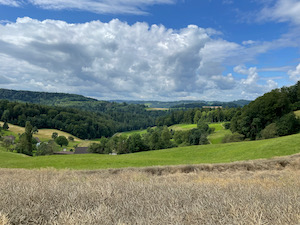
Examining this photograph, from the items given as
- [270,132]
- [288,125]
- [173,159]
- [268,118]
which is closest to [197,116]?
[268,118]

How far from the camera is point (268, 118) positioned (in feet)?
179

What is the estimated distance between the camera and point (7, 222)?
10.2 feet

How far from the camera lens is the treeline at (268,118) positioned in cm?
4791

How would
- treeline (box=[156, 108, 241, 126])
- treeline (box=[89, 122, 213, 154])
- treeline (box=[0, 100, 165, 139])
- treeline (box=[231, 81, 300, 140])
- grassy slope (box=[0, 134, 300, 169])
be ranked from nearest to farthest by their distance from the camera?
grassy slope (box=[0, 134, 300, 169])
treeline (box=[231, 81, 300, 140])
treeline (box=[89, 122, 213, 154])
treeline (box=[156, 108, 241, 126])
treeline (box=[0, 100, 165, 139])

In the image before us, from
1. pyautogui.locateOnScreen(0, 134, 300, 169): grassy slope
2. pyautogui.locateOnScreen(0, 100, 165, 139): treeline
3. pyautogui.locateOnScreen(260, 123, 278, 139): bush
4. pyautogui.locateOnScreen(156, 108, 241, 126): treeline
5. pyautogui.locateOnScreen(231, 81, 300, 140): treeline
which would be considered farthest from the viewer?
pyautogui.locateOnScreen(0, 100, 165, 139): treeline

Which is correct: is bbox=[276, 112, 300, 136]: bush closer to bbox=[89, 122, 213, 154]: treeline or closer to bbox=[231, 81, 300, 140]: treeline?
bbox=[231, 81, 300, 140]: treeline

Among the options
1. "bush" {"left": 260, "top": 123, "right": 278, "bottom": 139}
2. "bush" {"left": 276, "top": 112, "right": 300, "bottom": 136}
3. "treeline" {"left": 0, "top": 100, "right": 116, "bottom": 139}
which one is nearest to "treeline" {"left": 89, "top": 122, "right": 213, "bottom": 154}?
"bush" {"left": 260, "top": 123, "right": 278, "bottom": 139}

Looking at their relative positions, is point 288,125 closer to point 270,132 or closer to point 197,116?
point 270,132

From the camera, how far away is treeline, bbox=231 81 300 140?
47.9 metres

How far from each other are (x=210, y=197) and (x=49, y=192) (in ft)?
12.6

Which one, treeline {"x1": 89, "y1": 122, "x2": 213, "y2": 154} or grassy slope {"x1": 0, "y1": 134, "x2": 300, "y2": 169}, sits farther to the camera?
treeline {"x1": 89, "y1": 122, "x2": 213, "y2": 154}

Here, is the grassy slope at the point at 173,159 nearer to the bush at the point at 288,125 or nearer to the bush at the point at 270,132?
the bush at the point at 270,132

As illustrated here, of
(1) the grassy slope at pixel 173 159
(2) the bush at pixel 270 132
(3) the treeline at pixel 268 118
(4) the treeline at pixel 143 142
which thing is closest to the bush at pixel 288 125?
(3) the treeline at pixel 268 118

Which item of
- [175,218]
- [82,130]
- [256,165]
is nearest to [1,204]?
[175,218]
